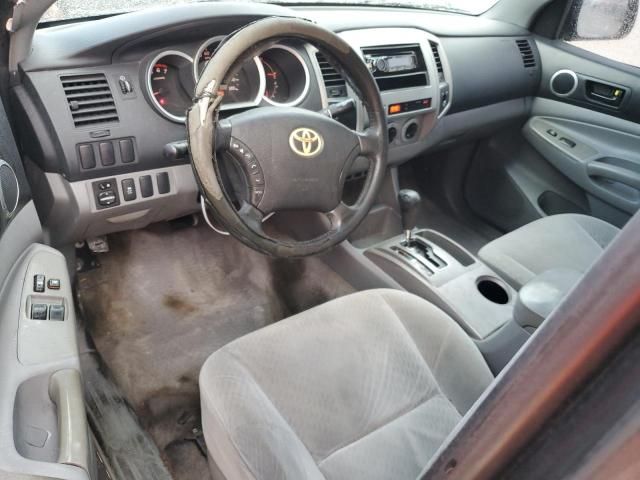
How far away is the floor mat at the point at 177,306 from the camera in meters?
Result: 1.69

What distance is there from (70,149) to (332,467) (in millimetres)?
869

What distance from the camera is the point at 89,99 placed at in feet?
4.57

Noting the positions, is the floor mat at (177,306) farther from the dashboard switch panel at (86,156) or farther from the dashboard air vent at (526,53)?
the dashboard air vent at (526,53)

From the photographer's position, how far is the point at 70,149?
1372mm

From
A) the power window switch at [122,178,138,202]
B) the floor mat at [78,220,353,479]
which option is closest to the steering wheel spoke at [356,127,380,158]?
the power window switch at [122,178,138,202]

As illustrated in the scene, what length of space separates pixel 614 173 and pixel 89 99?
1749mm

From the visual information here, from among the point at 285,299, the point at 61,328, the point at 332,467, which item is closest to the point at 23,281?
the point at 61,328

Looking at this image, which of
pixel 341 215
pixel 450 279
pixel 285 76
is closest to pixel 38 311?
pixel 341 215

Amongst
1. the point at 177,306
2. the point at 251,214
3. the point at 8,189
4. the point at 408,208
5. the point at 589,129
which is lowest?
the point at 177,306

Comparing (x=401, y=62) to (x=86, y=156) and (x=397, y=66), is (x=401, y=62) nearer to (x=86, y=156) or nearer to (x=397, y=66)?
(x=397, y=66)

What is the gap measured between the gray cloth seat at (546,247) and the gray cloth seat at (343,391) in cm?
59

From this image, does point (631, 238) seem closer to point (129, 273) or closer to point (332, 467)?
point (332, 467)

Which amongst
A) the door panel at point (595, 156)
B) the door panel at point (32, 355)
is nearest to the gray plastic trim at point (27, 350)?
the door panel at point (32, 355)

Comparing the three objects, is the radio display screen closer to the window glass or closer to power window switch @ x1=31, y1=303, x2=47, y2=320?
the window glass
